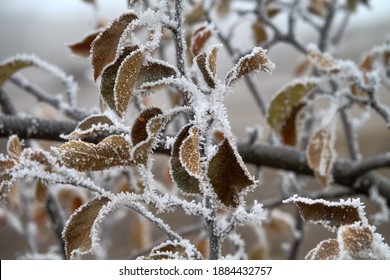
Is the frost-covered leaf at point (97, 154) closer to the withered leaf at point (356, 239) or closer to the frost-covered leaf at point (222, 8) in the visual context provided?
the withered leaf at point (356, 239)

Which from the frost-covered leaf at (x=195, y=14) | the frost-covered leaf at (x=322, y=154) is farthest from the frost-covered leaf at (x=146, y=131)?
the frost-covered leaf at (x=195, y=14)

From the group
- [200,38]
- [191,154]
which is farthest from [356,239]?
[200,38]

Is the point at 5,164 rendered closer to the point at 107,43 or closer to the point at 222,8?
the point at 107,43

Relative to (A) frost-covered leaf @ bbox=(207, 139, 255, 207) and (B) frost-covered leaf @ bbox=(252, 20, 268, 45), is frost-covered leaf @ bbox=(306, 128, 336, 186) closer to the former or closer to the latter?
(A) frost-covered leaf @ bbox=(207, 139, 255, 207)

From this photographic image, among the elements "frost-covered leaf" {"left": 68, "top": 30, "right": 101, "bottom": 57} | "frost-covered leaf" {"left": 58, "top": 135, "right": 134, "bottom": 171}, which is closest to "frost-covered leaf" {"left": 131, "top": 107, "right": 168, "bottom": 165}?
"frost-covered leaf" {"left": 58, "top": 135, "right": 134, "bottom": 171}
